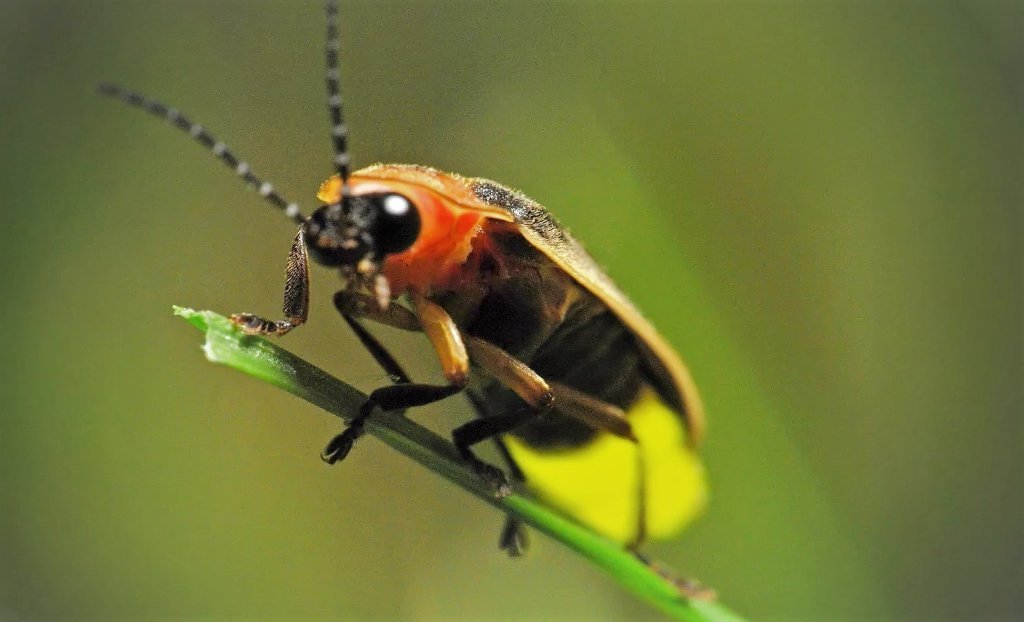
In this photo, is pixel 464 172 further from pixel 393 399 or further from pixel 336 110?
pixel 393 399

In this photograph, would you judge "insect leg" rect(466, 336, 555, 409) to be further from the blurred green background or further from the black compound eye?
the blurred green background

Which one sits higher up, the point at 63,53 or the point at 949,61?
the point at 63,53

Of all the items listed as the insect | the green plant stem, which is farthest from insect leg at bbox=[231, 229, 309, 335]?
the green plant stem

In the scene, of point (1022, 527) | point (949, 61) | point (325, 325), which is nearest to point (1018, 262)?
point (949, 61)

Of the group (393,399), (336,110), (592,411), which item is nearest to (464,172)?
(592,411)

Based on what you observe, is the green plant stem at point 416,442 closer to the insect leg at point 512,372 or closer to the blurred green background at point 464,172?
the insect leg at point 512,372

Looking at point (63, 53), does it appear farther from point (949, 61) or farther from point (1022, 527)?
point (1022, 527)

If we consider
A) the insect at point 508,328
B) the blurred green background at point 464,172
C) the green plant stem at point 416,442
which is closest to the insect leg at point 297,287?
the insect at point 508,328
